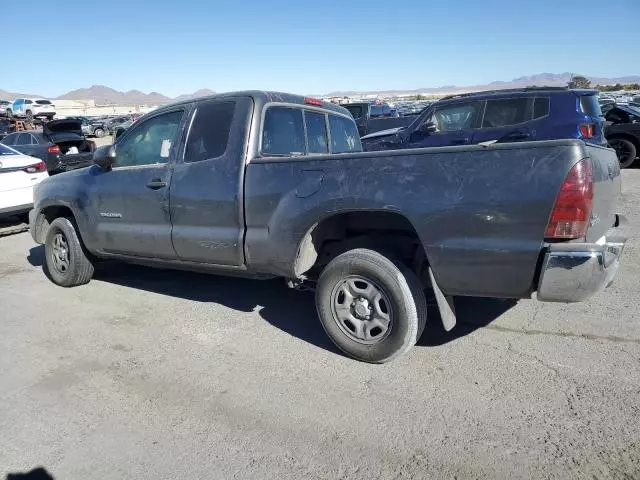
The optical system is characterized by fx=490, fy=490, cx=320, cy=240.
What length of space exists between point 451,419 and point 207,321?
2336 mm

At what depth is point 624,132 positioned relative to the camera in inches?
466

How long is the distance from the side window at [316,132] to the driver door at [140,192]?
1120 millimetres

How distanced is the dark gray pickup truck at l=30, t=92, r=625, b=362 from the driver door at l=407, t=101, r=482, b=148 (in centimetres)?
424

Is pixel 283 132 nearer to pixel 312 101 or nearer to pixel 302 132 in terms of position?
pixel 302 132

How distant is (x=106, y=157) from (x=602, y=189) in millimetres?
4157

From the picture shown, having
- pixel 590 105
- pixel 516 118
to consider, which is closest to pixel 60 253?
pixel 516 118

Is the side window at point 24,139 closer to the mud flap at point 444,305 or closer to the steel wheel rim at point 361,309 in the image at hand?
the steel wheel rim at point 361,309

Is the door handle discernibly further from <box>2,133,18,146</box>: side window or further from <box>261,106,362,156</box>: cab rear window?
<box>2,133,18,146</box>: side window

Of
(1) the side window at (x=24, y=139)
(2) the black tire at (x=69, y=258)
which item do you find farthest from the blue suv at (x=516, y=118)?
(1) the side window at (x=24, y=139)

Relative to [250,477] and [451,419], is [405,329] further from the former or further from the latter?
[250,477]

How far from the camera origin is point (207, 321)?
430cm

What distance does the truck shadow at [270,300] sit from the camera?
3949 millimetres

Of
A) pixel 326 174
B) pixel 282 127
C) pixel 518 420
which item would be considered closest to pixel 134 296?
pixel 282 127

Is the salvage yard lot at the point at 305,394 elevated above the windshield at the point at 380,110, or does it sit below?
below
